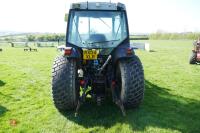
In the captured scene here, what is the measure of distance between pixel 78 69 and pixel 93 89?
1.87ft

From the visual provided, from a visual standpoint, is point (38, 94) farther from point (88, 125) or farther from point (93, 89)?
→ point (88, 125)

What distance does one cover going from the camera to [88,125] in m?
6.03

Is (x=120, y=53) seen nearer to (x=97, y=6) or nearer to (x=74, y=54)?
(x=74, y=54)

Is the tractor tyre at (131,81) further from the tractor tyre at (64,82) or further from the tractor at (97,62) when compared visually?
the tractor tyre at (64,82)

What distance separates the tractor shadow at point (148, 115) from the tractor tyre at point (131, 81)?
0.38 m

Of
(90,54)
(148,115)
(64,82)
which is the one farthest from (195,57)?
(64,82)

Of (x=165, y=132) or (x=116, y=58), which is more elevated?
(x=116, y=58)

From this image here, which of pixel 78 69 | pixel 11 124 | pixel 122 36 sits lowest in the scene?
pixel 11 124

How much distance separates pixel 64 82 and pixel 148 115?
1966 millimetres

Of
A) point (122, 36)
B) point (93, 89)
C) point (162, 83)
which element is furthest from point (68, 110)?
point (162, 83)

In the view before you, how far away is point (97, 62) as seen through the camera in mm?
6852

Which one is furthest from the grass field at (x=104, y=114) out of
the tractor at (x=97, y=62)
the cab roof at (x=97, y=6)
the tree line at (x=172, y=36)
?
the tree line at (x=172, y=36)

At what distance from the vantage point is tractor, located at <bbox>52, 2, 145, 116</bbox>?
20.7 ft

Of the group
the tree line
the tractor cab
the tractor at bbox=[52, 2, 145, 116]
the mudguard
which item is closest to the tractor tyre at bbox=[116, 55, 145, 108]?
the tractor at bbox=[52, 2, 145, 116]
